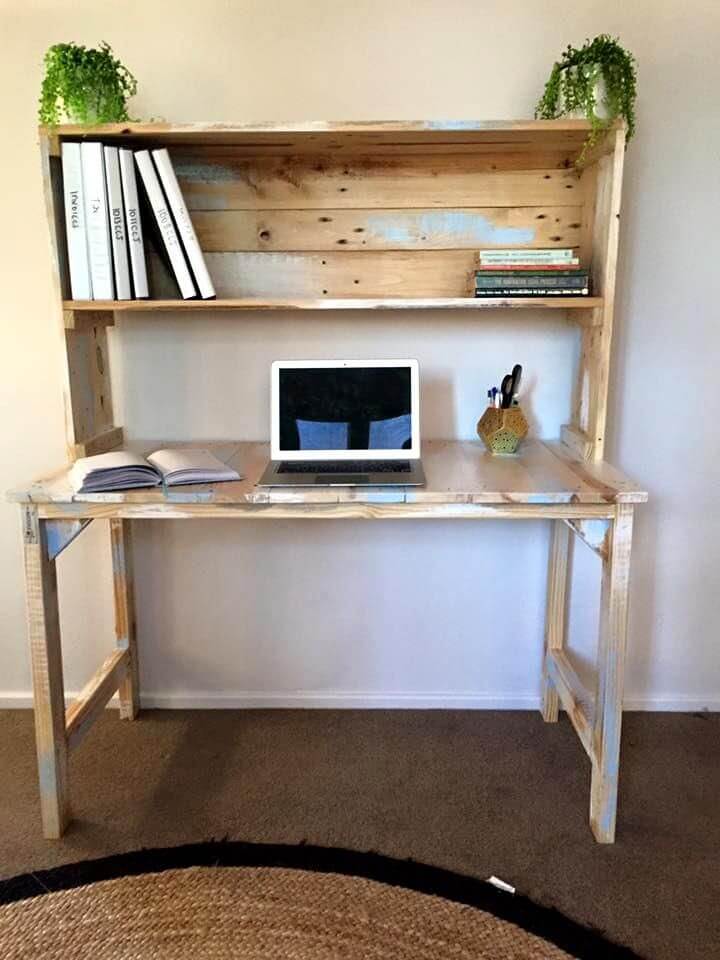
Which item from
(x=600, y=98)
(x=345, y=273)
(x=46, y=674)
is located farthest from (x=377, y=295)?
(x=46, y=674)

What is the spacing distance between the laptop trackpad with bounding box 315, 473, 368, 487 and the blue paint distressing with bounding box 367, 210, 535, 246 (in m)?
0.68

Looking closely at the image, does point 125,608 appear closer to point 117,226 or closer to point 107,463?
point 107,463

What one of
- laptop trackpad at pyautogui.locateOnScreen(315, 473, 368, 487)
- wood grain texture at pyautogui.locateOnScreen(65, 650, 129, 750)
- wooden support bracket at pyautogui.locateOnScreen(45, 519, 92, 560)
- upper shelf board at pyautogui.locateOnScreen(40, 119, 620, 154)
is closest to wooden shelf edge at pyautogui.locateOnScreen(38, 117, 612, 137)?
upper shelf board at pyautogui.locateOnScreen(40, 119, 620, 154)

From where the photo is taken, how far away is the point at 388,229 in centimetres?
195

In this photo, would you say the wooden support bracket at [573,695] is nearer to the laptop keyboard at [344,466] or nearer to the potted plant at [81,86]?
the laptop keyboard at [344,466]

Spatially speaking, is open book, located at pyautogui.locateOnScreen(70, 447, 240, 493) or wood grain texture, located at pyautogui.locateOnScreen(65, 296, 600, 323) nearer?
open book, located at pyautogui.locateOnScreen(70, 447, 240, 493)

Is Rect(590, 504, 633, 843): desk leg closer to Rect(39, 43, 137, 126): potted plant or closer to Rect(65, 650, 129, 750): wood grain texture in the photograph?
Rect(65, 650, 129, 750): wood grain texture

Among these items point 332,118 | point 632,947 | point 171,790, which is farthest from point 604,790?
point 332,118

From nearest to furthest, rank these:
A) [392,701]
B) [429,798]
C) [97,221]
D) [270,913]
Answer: [270,913], [97,221], [429,798], [392,701]

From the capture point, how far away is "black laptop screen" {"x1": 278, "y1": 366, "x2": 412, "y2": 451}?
182 cm

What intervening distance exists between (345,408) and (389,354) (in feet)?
0.95

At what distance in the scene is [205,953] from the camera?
1.38 meters

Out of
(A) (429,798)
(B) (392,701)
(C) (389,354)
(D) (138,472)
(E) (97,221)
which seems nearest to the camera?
(D) (138,472)

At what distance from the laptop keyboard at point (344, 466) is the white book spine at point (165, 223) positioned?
452 millimetres
